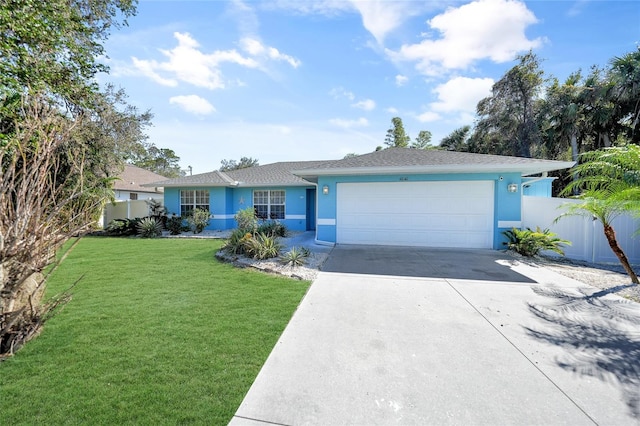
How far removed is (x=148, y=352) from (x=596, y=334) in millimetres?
5693

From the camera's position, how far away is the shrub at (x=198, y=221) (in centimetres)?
1395

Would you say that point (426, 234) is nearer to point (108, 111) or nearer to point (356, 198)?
point (356, 198)

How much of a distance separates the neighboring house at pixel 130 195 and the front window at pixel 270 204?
620 cm

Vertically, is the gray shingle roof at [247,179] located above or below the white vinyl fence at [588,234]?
above

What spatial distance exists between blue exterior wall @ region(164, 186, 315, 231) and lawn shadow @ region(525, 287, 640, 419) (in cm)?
1097

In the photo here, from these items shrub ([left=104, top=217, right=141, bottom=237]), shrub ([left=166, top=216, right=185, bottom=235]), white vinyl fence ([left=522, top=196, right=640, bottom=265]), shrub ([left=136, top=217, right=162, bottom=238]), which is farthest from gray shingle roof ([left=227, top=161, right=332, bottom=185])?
white vinyl fence ([left=522, top=196, right=640, bottom=265])

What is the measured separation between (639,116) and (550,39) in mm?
11566

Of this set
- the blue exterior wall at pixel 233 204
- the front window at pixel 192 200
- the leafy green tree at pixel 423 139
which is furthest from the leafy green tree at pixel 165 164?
the leafy green tree at pixel 423 139

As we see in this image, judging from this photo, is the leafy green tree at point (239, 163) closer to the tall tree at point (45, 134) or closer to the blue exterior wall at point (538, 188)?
the tall tree at point (45, 134)

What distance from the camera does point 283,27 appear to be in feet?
27.6

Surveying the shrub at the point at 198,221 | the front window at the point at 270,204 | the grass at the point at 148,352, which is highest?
the front window at the point at 270,204

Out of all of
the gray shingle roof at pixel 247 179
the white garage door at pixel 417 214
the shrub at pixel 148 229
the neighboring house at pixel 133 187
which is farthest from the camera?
the neighboring house at pixel 133 187

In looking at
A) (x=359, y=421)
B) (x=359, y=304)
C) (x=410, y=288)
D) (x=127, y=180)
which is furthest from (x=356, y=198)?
(x=127, y=180)

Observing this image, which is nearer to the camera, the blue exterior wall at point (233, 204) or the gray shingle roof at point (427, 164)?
the gray shingle roof at point (427, 164)
